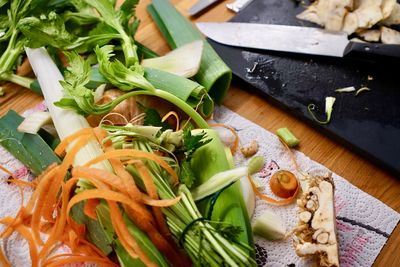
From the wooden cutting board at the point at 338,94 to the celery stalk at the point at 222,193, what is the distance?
384mm

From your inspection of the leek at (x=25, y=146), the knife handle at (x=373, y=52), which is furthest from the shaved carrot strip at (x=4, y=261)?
the knife handle at (x=373, y=52)

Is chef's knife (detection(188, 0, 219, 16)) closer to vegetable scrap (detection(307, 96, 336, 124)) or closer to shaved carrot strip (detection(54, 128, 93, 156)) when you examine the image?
vegetable scrap (detection(307, 96, 336, 124))

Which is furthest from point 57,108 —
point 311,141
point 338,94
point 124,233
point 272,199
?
point 338,94

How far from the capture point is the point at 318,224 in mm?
1197

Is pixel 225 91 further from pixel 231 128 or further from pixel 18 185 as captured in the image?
pixel 18 185

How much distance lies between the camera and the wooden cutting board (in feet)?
4.67

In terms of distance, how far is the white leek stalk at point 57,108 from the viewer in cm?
127

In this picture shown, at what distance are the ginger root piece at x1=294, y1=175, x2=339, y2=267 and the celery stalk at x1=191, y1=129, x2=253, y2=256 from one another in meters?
0.14

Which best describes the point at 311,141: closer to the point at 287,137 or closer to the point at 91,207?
the point at 287,137

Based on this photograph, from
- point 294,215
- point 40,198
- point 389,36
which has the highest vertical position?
point 40,198

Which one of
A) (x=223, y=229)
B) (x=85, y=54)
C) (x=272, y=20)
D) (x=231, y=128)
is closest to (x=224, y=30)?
(x=272, y=20)

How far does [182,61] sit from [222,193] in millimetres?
562

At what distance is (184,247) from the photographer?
111cm

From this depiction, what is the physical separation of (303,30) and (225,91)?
39 centimetres
